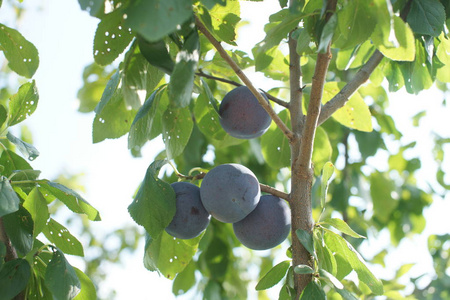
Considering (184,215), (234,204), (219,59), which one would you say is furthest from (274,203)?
(219,59)

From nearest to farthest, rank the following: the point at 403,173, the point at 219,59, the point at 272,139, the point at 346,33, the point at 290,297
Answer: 1. the point at 346,33
2. the point at 290,297
3. the point at 219,59
4. the point at 272,139
5. the point at 403,173

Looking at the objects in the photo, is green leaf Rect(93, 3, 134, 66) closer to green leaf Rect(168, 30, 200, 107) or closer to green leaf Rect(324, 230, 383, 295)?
green leaf Rect(168, 30, 200, 107)

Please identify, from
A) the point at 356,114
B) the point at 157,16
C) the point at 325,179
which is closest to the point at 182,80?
the point at 157,16

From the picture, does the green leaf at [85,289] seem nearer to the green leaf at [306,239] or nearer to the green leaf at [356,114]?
the green leaf at [306,239]

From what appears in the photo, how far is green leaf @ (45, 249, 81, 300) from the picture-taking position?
110 cm

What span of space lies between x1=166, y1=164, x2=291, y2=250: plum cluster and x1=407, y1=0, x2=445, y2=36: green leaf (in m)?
0.58

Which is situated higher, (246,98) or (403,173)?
(246,98)

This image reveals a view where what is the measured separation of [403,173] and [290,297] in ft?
7.99

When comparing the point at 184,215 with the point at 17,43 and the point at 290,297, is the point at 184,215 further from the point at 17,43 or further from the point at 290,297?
the point at 17,43

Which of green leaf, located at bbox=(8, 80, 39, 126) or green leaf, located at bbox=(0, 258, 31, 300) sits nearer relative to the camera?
green leaf, located at bbox=(0, 258, 31, 300)

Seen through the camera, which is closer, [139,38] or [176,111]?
[139,38]

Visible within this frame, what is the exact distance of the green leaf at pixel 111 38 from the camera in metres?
1.09

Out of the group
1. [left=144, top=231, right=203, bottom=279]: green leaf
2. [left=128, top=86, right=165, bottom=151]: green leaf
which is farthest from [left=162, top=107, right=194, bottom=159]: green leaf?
[left=144, top=231, right=203, bottom=279]: green leaf

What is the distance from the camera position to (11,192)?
1.03 meters
